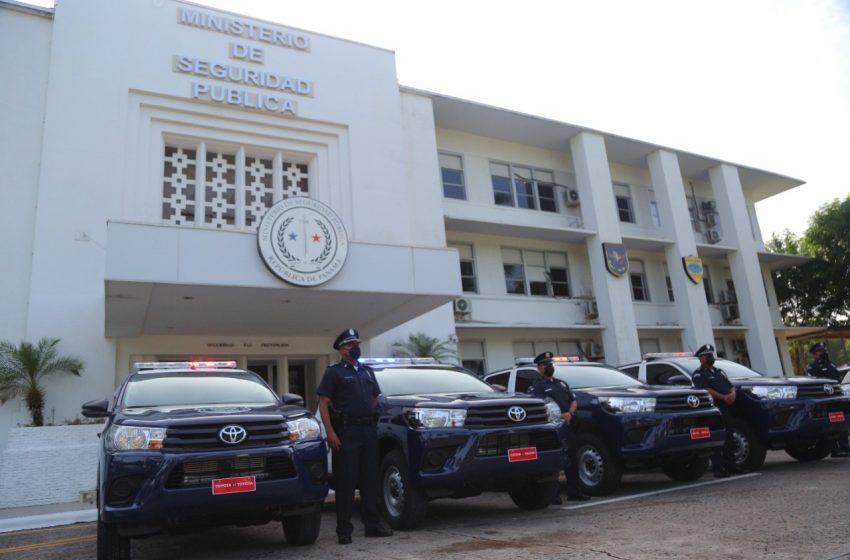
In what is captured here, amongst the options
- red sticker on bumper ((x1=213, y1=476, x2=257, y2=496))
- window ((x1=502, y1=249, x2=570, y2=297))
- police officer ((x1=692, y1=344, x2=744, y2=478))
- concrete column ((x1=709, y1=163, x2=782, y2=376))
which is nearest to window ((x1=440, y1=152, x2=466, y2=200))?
window ((x1=502, y1=249, x2=570, y2=297))

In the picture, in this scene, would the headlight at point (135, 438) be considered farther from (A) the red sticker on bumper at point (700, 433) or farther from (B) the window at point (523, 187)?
(B) the window at point (523, 187)

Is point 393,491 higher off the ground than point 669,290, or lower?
lower

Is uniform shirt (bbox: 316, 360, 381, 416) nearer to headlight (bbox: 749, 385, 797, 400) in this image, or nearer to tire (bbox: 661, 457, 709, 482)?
tire (bbox: 661, 457, 709, 482)

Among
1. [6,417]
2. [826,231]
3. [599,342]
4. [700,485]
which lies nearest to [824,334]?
[826,231]

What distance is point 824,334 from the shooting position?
1038 inches

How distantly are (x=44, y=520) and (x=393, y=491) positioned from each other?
5773 millimetres

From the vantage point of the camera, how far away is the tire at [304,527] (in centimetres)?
544

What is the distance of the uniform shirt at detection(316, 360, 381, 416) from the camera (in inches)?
235

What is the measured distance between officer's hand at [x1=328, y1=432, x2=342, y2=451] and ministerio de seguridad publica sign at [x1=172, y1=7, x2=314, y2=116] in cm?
1323

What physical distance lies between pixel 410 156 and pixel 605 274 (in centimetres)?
780

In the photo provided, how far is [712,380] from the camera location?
8898 mm

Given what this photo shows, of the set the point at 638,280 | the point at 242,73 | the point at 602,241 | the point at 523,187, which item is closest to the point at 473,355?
the point at 602,241

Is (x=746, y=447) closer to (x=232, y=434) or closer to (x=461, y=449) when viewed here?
(x=461, y=449)

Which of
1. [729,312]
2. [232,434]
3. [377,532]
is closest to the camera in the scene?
[232,434]
